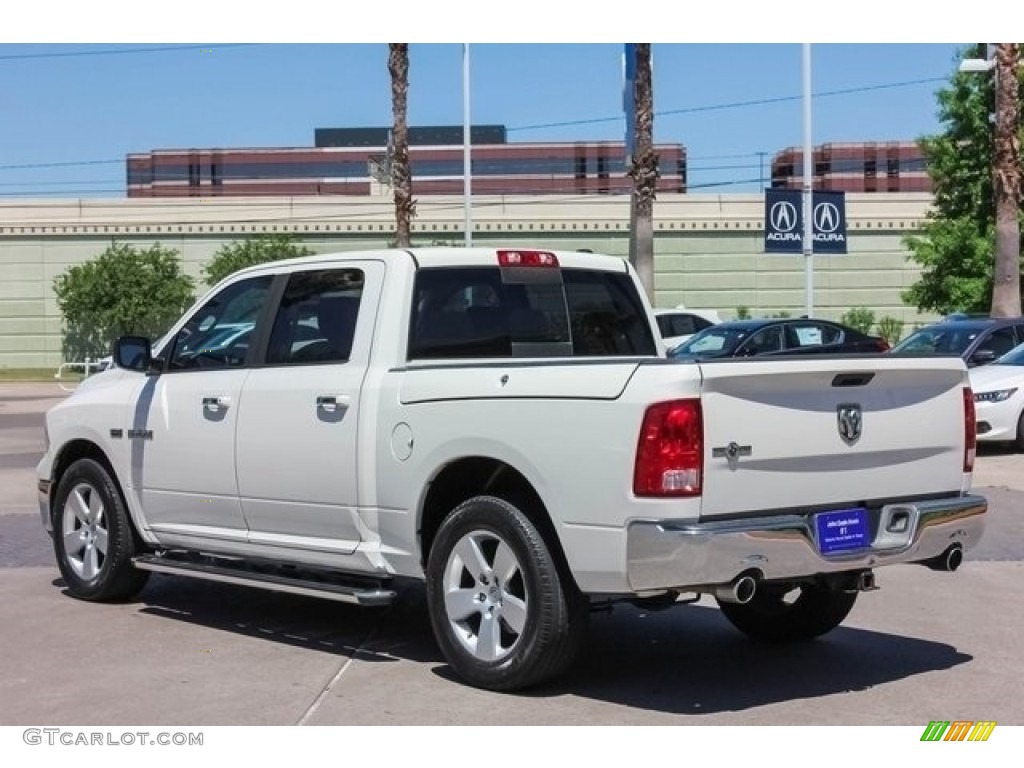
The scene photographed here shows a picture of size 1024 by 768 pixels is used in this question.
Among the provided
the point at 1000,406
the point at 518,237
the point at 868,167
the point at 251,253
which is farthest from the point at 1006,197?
the point at 868,167

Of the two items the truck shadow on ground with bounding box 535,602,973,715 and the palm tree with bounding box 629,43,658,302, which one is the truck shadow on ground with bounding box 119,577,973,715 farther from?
the palm tree with bounding box 629,43,658,302

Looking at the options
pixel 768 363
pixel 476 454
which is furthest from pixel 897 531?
pixel 476 454

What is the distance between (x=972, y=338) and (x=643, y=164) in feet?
25.7

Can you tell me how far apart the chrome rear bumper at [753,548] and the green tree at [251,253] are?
4020cm

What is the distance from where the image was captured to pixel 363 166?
9144cm

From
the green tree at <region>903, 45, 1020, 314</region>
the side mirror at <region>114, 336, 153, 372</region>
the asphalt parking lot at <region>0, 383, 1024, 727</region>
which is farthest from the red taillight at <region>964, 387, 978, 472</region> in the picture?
the green tree at <region>903, 45, 1020, 314</region>

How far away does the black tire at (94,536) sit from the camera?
8344 mm

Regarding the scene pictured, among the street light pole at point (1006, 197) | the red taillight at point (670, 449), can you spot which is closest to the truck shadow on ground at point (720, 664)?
the red taillight at point (670, 449)

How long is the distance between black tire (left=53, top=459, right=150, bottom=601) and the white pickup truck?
0.02m

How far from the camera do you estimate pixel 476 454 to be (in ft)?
20.6

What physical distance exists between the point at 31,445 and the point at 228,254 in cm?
2730

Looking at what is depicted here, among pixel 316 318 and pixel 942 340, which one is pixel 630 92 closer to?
pixel 942 340

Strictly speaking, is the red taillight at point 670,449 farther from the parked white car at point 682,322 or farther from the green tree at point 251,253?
the green tree at point 251,253

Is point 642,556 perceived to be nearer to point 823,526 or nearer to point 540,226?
point 823,526
